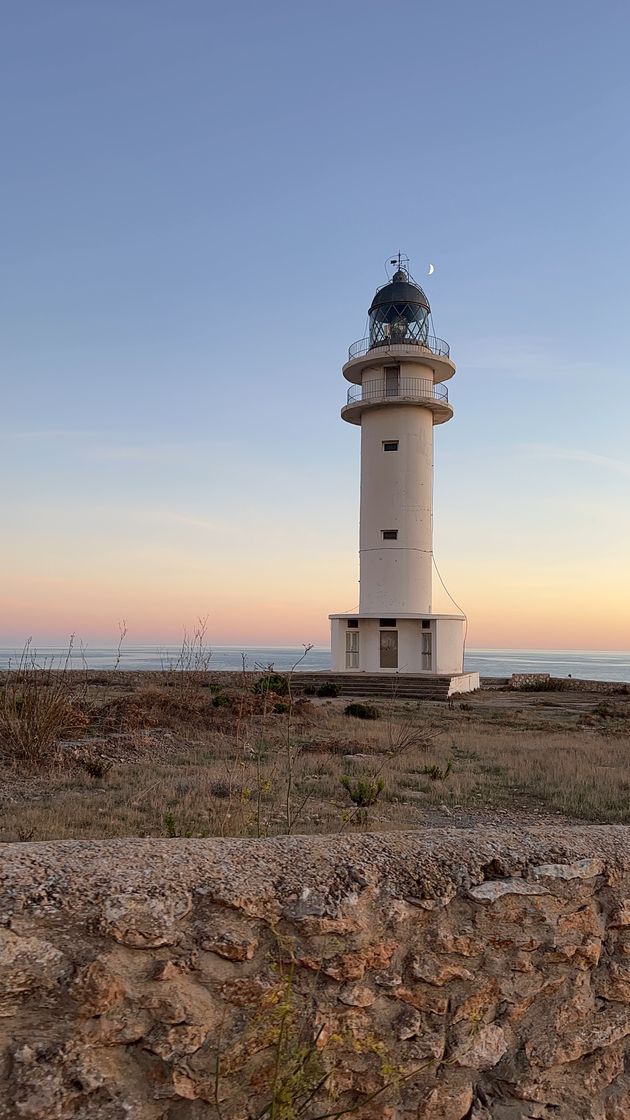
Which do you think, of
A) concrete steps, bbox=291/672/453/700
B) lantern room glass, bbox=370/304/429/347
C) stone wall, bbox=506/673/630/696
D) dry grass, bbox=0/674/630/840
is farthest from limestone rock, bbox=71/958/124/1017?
stone wall, bbox=506/673/630/696

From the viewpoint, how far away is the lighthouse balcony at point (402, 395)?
25734 millimetres

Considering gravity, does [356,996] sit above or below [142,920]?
below

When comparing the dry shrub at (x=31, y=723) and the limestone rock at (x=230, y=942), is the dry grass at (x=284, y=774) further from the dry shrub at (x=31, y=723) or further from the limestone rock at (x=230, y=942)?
the limestone rock at (x=230, y=942)

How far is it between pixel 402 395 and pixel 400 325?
112 inches

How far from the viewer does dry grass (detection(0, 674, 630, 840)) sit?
610cm

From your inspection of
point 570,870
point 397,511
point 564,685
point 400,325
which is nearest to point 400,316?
point 400,325

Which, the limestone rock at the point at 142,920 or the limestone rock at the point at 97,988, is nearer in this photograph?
the limestone rock at the point at 97,988

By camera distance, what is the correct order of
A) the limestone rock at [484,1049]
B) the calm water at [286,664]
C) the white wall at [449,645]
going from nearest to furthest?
the limestone rock at [484,1049] < the white wall at [449,645] < the calm water at [286,664]

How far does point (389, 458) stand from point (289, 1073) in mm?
24333

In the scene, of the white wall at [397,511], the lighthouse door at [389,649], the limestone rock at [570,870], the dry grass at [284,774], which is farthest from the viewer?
the white wall at [397,511]

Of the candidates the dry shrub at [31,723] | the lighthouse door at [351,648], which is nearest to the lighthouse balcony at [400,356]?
the lighthouse door at [351,648]

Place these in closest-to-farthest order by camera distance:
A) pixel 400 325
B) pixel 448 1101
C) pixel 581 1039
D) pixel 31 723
A: pixel 448 1101, pixel 581 1039, pixel 31 723, pixel 400 325

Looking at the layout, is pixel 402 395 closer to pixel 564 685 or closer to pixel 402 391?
pixel 402 391

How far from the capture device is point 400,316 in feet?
88.4
